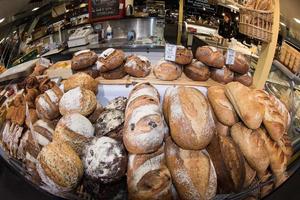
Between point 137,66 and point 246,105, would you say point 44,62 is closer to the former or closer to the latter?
point 246,105

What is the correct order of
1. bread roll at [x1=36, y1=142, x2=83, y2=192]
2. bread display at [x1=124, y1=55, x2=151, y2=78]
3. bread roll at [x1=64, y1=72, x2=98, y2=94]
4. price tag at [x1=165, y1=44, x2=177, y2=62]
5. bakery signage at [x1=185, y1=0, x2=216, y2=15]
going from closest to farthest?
bread roll at [x1=36, y1=142, x2=83, y2=192], bakery signage at [x1=185, y1=0, x2=216, y2=15], bread roll at [x1=64, y1=72, x2=98, y2=94], price tag at [x1=165, y1=44, x2=177, y2=62], bread display at [x1=124, y1=55, x2=151, y2=78]

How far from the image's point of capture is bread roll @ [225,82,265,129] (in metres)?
0.80

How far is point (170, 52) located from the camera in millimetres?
1390

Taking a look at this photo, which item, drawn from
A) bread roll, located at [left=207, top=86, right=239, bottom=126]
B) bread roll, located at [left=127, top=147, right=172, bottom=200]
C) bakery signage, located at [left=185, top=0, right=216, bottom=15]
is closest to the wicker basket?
bakery signage, located at [left=185, top=0, right=216, bottom=15]

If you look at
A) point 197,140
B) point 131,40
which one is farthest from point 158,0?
point 197,140

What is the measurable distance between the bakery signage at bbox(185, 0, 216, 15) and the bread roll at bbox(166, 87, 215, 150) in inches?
10.6

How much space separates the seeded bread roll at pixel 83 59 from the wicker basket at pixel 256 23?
52 centimetres

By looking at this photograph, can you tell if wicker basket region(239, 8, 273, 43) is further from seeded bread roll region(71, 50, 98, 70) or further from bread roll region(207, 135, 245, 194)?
seeded bread roll region(71, 50, 98, 70)

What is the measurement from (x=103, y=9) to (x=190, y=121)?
1.26 feet

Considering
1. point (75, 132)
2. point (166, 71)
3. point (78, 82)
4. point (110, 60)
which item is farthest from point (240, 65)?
point (75, 132)

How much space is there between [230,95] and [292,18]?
10.7 inches


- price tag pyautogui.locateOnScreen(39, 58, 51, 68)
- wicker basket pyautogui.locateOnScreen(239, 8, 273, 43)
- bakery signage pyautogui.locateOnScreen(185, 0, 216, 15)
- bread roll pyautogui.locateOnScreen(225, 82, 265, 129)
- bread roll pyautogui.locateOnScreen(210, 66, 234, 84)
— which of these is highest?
bakery signage pyautogui.locateOnScreen(185, 0, 216, 15)

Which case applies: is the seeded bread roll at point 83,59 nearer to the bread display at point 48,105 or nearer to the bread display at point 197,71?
the bread display at point 48,105

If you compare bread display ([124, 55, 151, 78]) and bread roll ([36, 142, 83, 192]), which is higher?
bread roll ([36, 142, 83, 192])
